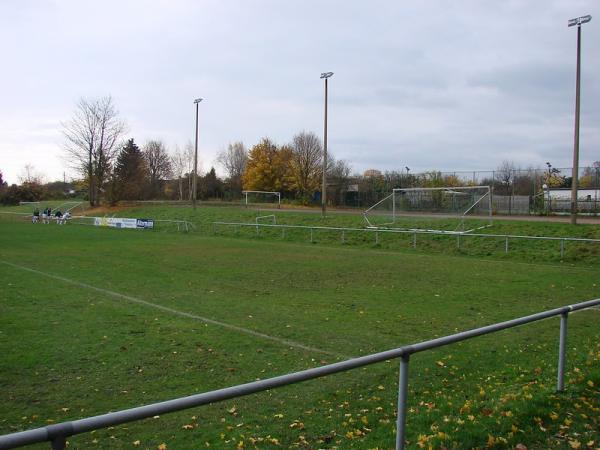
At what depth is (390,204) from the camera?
102ft

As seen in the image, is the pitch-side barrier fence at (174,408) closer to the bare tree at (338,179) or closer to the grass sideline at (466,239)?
the grass sideline at (466,239)

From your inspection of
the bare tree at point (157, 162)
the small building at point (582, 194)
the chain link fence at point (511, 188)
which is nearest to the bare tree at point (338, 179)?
the chain link fence at point (511, 188)

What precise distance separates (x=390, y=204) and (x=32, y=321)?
24030 millimetres

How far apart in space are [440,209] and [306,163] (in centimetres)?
4122

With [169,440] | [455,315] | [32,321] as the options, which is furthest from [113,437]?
[455,315]

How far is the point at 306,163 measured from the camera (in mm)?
68750

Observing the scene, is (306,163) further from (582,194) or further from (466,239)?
(466,239)

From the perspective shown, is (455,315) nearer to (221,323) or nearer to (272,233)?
(221,323)

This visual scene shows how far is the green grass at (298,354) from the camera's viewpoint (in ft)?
16.1

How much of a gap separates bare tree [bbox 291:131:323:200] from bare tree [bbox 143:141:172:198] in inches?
1427

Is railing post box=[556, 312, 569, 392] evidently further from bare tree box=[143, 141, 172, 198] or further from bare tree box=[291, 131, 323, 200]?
bare tree box=[143, 141, 172, 198]

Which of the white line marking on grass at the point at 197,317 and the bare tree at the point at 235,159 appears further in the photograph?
the bare tree at the point at 235,159

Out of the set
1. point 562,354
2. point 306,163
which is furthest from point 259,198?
point 562,354

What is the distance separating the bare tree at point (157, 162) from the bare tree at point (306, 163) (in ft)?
119
